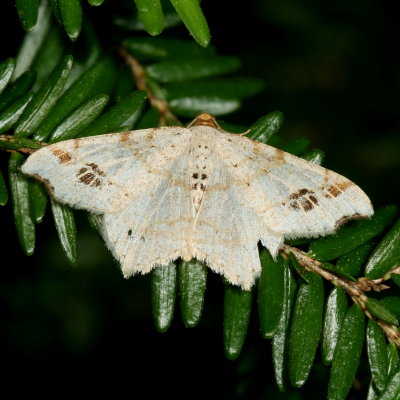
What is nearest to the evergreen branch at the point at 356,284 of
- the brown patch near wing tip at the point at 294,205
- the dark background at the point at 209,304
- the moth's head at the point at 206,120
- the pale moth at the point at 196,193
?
the pale moth at the point at 196,193

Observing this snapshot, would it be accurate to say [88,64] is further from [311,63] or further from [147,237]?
[311,63]

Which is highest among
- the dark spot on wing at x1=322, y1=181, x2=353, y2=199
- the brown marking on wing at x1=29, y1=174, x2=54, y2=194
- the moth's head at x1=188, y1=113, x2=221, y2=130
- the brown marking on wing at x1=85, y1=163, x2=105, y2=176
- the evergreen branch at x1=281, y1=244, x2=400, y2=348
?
the brown marking on wing at x1=29, y1=174, x2=54, y2=194

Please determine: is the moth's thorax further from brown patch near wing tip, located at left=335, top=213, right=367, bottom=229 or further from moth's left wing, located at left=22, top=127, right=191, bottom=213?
brown patch near wing tip, located at left=335, top=213, right=367, bottom=229

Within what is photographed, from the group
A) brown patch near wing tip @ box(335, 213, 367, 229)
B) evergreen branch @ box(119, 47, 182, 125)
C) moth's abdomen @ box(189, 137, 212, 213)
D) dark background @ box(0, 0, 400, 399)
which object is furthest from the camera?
dark background @ box(0, 0, 400, 399)

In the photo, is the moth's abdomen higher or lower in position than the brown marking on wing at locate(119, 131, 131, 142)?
lower

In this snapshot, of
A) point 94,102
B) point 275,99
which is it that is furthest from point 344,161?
point 94,102

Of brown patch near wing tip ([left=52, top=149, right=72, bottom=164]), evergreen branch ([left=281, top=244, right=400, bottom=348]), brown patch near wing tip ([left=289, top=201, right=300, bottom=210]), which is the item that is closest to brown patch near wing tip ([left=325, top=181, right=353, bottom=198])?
brown patch near wing tip ([left=289, top=201, right=300, bottom=210])

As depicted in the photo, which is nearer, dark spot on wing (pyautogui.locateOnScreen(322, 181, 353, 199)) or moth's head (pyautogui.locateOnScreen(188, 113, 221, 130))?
dark spot on wing (pyautogui.locateOnScreen(322, 181, 353, 199))
